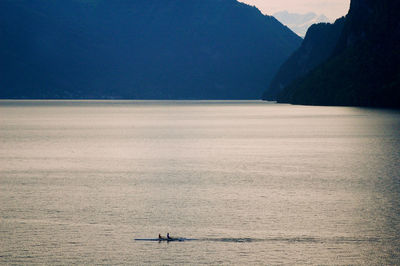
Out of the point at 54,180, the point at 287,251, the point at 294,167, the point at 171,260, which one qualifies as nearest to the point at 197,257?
the point at 171,260

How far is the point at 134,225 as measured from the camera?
1593 inches

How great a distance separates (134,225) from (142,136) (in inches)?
3325

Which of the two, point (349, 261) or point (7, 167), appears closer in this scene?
point (349, 261)

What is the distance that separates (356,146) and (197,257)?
68.5 metres

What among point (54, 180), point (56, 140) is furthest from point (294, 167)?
point (56, 140)

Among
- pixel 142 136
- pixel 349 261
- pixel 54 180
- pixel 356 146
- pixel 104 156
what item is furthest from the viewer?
pixel 142 136

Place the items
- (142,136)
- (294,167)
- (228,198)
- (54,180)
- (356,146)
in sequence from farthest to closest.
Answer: (142,136)
(356,146)
(294,167)
(54,180)
(228,198)

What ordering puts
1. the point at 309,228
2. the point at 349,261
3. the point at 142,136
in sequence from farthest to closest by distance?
the point at 142,136, the point at 309,228, the point at 349,261

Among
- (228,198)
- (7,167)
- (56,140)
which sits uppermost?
(56,140)

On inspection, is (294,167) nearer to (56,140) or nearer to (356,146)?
(356,146)

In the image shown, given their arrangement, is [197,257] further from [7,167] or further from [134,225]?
[7,167]

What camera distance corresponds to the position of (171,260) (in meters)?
32.9

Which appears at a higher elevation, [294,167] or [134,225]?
[294,167]

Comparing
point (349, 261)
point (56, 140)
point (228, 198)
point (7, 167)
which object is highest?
point (56, 140)
